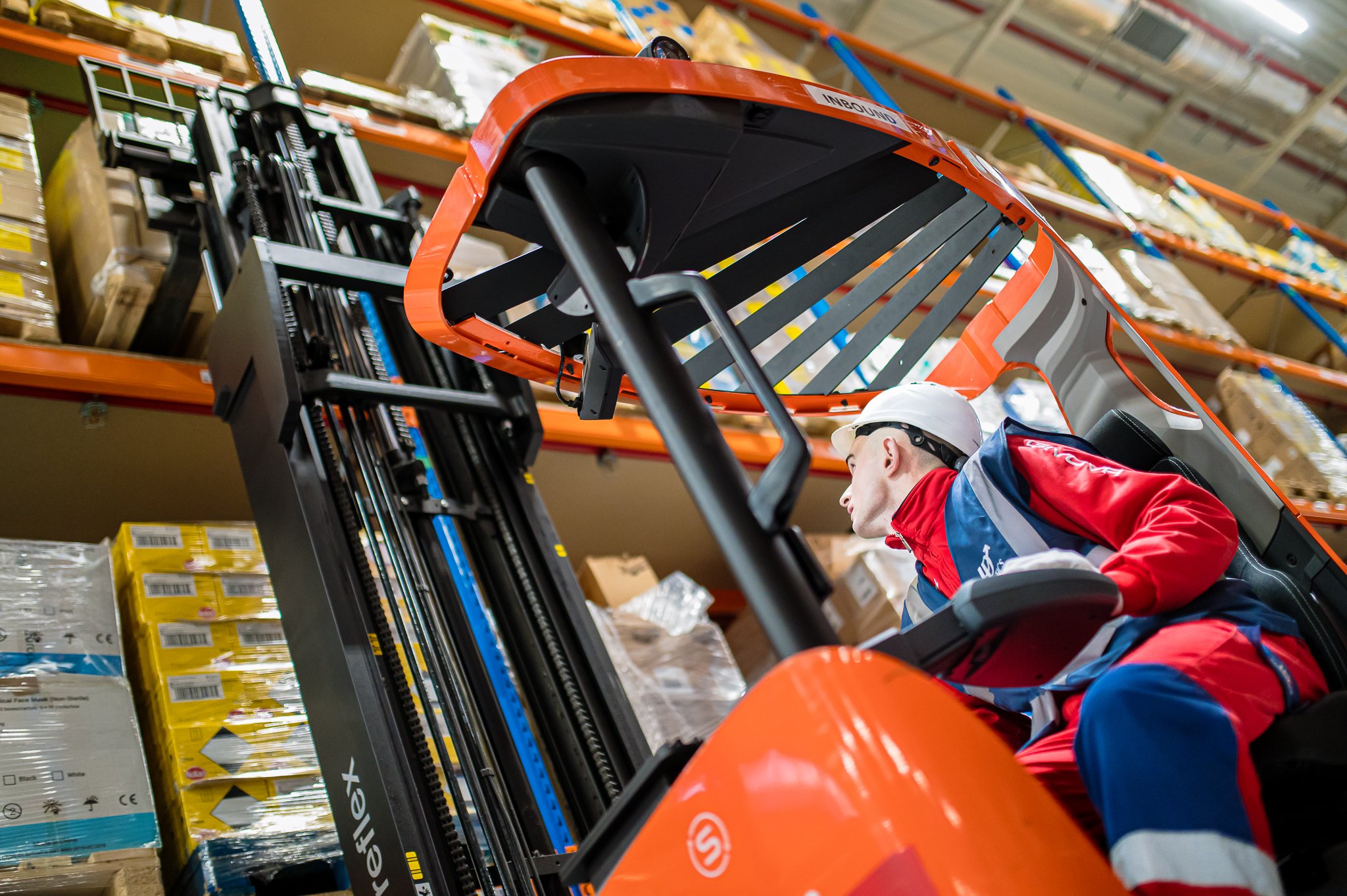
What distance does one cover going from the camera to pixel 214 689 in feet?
7.93

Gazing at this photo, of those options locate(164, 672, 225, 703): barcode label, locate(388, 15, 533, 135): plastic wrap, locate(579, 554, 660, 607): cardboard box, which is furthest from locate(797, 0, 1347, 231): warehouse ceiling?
locate(164, 672, 225, 703): barcode label

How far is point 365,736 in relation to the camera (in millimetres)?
1660

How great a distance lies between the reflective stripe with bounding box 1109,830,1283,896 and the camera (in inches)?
36.0

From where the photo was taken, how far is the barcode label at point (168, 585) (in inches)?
99.0

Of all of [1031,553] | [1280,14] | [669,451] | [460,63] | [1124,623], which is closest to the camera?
[669,451]

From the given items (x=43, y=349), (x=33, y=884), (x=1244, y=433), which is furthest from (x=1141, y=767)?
(x=1244, y=433)

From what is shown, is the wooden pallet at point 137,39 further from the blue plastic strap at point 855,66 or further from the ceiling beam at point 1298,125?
the ceiling beam at point 1298,125

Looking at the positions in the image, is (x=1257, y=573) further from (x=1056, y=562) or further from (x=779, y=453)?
(x=779, y=453)

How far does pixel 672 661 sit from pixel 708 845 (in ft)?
7.72

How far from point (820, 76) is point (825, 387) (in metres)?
5.40

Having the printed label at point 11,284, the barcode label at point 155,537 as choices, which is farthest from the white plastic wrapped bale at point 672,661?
the printed label at point 11,284

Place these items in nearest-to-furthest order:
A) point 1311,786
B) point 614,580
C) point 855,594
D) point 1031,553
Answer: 1. point 1311,786
2. point 1031,553
3. point 614,580
4. point 855,594

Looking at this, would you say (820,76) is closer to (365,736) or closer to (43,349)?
(43,349)

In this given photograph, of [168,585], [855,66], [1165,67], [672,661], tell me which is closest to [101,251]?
[168,585]
